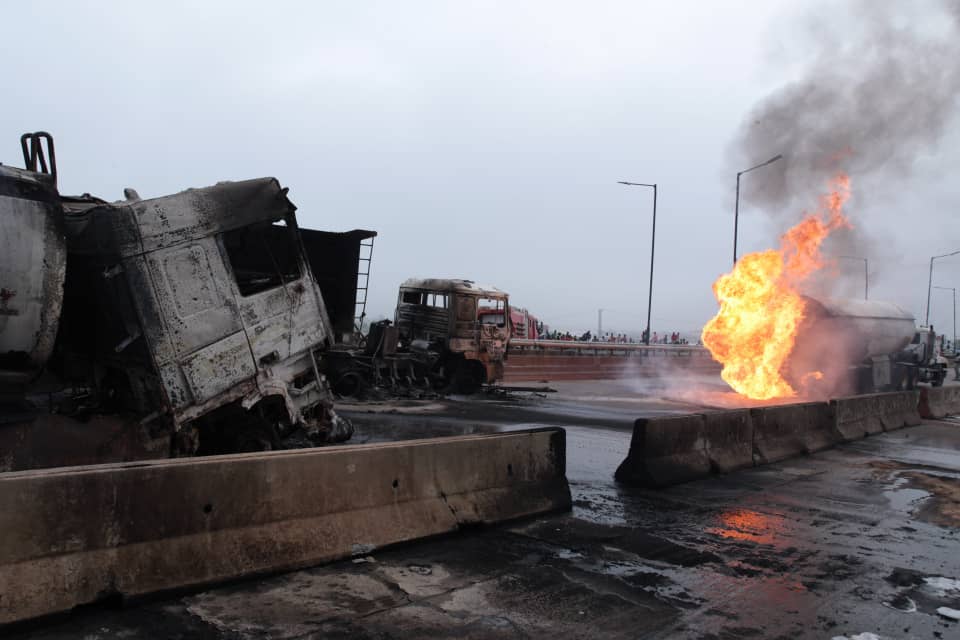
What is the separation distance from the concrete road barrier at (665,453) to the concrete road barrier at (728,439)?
152 millimetres

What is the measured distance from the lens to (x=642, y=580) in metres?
4.77

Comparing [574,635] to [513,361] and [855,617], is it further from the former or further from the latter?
[513,361]

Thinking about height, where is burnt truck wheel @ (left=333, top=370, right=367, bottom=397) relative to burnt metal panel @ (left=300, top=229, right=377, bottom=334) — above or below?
below

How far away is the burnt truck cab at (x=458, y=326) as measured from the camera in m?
17.8

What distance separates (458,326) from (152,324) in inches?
473

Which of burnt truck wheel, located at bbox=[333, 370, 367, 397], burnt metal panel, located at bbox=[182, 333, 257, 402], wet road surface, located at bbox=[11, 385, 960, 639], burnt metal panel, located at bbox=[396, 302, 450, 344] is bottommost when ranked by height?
wet road surface, located at bbox=[11, 385, 960, 639]

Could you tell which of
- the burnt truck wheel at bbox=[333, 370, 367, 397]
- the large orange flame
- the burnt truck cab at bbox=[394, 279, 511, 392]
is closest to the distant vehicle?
the burnt truck cab at bbox=[394, 279, 511, 392]

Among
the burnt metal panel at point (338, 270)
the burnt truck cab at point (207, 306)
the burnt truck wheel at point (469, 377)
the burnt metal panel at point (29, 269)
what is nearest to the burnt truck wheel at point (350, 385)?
the burnt truck wheel at point (469, 377)

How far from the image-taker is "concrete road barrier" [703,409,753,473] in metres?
8.73

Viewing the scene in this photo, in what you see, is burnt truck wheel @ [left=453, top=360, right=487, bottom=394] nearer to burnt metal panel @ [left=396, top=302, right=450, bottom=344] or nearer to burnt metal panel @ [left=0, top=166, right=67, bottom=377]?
burnt metal panel @ [left=396, top=302, right=450, bottom=344]

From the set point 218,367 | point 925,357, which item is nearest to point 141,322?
point 218,367

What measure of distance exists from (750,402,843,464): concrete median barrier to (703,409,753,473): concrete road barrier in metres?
0.21

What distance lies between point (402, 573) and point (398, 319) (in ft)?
46.6

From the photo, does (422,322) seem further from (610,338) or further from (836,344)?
(610,338)
